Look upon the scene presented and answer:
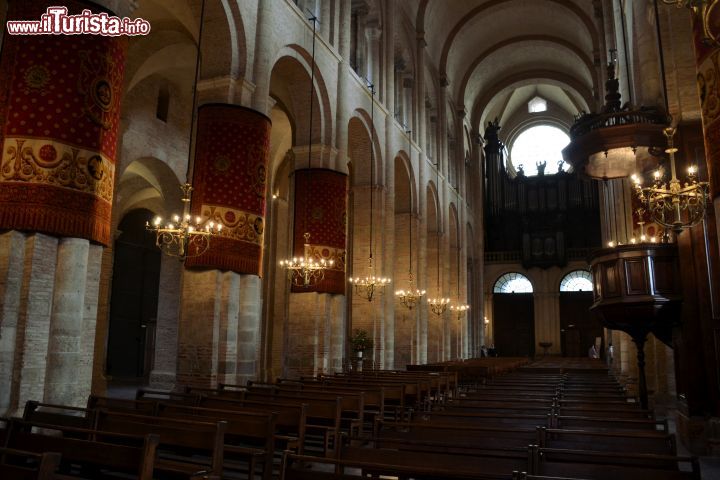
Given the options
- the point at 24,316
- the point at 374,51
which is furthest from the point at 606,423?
the point at 374,51

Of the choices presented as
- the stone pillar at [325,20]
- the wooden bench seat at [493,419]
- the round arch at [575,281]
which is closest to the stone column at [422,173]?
the stone pillar at [325,20]

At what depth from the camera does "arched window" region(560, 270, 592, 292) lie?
3216 cm

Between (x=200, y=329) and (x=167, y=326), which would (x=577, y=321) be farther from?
(x=200, y=329)

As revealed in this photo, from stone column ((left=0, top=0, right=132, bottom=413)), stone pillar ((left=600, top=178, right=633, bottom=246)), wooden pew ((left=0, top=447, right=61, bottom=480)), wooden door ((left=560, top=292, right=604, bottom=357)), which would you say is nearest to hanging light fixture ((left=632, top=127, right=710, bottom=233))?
wooden pew ((left=0, top=447, right=61, bottom=480))

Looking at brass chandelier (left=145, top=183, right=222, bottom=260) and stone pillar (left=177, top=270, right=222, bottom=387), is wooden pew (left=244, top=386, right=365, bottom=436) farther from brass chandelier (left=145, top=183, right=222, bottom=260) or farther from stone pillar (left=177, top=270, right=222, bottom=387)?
brass chandelier (left=145, top=183, right=222, bottom=260)

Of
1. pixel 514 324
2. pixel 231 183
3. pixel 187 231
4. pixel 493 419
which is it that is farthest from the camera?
pixel 514 324

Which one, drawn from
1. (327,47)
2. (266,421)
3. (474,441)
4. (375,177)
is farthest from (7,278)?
(375,177)

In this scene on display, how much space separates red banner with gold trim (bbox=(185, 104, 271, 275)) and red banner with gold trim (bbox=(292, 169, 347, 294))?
277 cm

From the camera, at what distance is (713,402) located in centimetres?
662

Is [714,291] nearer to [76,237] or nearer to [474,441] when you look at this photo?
[474,441]

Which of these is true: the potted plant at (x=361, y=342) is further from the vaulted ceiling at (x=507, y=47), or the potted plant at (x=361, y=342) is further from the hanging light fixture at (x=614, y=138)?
the vaulted ceiling at (x=507, y=47)

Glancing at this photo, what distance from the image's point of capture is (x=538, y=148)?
1608 inches

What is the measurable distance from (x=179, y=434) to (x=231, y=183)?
5.77 metres

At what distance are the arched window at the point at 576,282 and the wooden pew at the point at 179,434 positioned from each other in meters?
30.3
